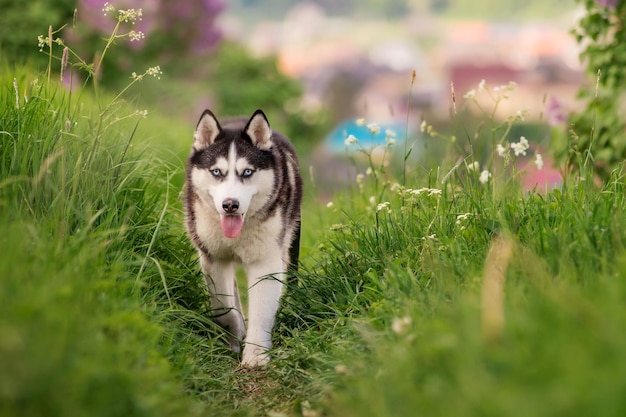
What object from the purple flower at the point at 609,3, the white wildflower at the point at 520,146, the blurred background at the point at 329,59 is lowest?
the blurred background at the point at 329,59

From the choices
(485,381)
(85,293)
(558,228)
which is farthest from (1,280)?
(558,228)

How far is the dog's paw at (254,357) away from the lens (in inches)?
193

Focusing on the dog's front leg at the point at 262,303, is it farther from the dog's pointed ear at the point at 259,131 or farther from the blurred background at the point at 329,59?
the blurred background at the point at 329,59

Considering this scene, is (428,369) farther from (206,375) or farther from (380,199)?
(380,199)

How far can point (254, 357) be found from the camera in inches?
194

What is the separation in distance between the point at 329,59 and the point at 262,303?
72491 millimetres

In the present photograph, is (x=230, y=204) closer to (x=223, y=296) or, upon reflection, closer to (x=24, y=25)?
(x=223, y=296)

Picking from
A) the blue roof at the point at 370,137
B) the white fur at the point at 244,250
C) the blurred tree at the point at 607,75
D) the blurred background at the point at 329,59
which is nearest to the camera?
the white fur at the point at 244,250

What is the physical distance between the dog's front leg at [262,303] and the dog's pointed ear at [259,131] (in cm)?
68

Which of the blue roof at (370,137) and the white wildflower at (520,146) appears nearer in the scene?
the white wildflower at (520,146)

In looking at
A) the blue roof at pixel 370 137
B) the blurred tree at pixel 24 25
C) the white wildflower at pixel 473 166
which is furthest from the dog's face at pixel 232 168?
the blurred tree at pixel 24 25

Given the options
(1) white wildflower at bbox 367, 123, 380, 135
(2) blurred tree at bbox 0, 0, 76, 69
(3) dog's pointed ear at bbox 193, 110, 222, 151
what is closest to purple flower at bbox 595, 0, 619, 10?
(1) white wildflower at bbox 367, 123, 380, 135

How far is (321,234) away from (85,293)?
2796 millimetres

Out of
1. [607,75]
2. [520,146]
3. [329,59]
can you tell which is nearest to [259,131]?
[520,146]
